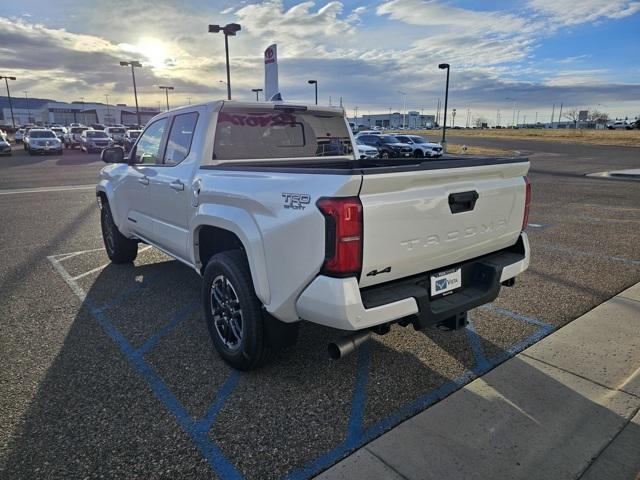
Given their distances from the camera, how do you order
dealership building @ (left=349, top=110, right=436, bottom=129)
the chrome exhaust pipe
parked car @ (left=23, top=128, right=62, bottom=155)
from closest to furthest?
the chrome exhaust pipe, parked car @ (left=23, top=128, right=62, bottom=155), dealership building @ (left=349, top=110, right=436, bottom=129)

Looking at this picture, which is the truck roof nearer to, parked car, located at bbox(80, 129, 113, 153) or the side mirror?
the side mirror

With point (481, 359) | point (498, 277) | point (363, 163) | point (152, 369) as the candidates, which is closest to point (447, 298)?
→ point (498, 277)

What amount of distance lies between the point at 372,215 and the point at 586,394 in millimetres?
1948

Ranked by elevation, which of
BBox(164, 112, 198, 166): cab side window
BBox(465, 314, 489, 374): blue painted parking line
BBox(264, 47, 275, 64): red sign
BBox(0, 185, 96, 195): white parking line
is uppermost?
BBox(264, 47, 275, 64): red sign

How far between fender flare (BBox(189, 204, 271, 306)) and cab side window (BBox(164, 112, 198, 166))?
928 millimetres

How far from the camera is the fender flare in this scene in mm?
2832

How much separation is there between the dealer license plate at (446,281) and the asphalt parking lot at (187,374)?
692mm

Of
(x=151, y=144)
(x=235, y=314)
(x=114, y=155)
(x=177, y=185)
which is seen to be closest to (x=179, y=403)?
(x=235, y=314)

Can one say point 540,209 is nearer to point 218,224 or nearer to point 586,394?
point 586,394

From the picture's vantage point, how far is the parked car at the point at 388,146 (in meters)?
27.4

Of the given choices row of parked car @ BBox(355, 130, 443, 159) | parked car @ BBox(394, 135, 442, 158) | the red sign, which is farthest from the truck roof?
parked car @ BBox(394, 135, 442, 158)

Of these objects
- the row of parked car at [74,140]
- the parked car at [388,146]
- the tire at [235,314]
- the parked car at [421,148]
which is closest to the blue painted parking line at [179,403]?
the tire at [235,314]

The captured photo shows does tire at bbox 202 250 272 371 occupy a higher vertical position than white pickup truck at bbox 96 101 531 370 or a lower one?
lower

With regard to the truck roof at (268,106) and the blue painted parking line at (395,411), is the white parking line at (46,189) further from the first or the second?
the blue painted parking line at (395,411)
